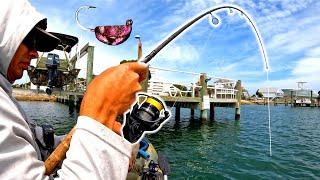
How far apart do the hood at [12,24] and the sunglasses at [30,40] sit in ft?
0.38

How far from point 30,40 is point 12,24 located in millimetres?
218

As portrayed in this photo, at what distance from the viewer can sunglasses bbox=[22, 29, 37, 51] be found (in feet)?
4.16

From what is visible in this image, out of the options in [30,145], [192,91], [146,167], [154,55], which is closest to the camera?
[30,145]

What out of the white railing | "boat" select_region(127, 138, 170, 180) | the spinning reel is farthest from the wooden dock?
the spinning reel

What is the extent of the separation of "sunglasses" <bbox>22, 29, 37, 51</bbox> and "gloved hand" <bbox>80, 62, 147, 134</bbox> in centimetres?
38

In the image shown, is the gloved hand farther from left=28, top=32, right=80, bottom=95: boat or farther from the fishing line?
left=28, top=32, right=80, bottom=95: boat

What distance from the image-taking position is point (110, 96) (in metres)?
1.07

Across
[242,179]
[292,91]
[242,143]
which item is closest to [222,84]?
[242,143]

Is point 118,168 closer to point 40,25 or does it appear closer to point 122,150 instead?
point 122,150

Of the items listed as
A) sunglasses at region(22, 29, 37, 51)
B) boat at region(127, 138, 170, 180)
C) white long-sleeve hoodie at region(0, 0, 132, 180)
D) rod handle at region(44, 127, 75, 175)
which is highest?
sunglasses at region(22, 29, 37, 51)

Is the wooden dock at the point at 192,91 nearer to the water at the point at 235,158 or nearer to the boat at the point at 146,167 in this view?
the water at the point at 235,158

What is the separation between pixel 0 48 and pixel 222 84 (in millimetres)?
26966

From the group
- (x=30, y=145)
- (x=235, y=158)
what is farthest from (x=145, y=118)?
(x=235, y=158)

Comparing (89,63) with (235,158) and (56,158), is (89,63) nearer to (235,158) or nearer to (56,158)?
(235,158)
